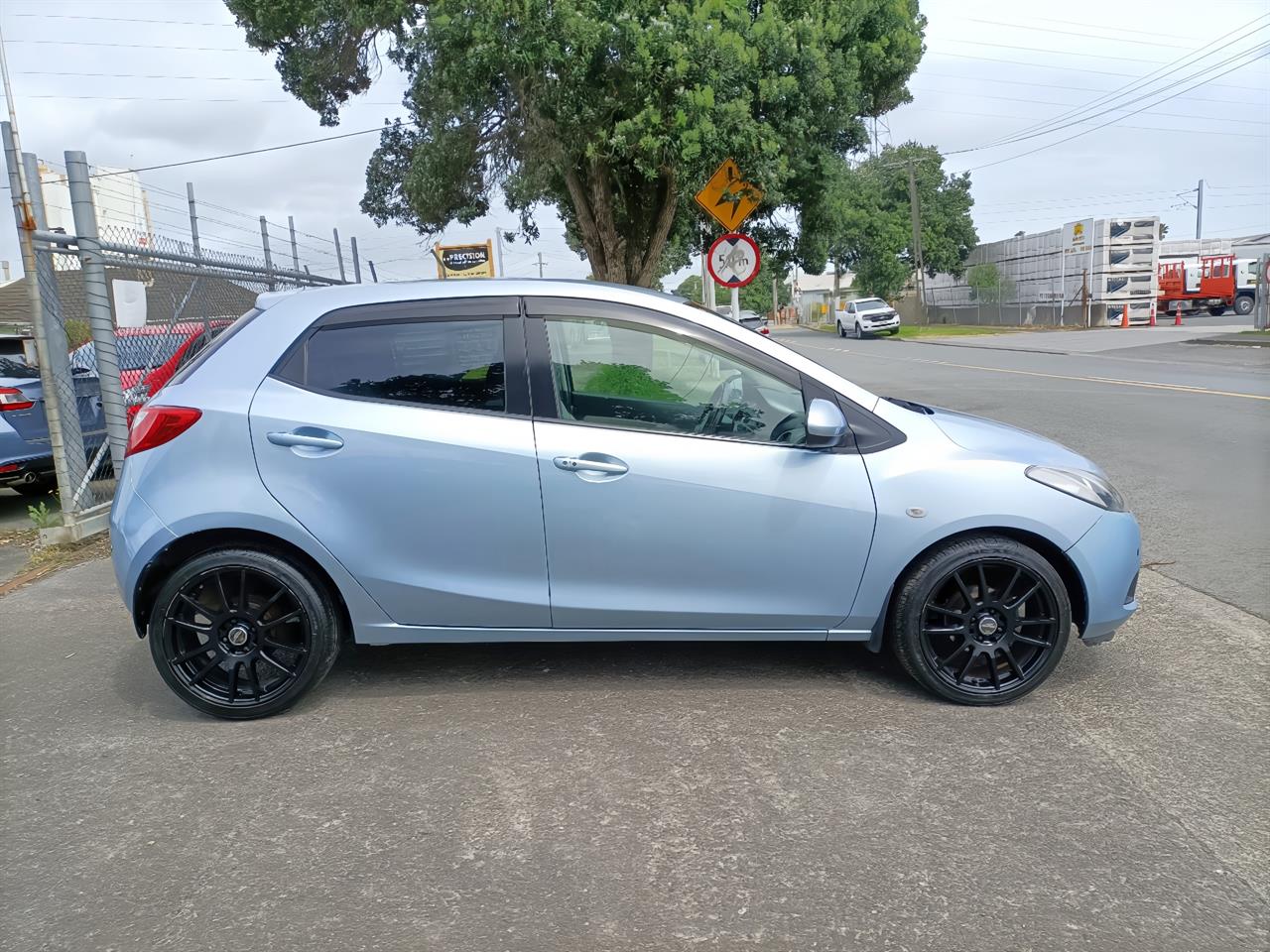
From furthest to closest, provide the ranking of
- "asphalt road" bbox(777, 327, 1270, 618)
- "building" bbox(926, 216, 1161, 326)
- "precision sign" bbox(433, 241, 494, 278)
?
"building" bbox(926, 216, 1161, 326) → "precision sign" bbox(433, 241, 494, 278) → "asphalt road" bbox(777, 327, 1270, 618)

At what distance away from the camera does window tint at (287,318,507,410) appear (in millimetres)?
3842

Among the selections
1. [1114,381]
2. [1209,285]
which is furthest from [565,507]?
[1209,285]

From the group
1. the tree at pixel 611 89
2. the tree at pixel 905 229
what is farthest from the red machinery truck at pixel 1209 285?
the tree at pixel 611 89

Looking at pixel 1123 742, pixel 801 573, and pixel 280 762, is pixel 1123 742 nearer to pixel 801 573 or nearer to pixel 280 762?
pixel 801 573

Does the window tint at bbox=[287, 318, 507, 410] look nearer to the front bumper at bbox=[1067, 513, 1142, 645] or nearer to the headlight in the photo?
the headlight

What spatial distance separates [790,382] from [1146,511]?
4.64 m

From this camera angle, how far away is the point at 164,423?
378 centimetres

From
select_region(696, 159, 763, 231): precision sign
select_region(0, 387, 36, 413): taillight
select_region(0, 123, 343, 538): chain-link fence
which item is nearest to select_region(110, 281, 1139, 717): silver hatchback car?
select_region(0, 123, 343, 538): chain-link fence

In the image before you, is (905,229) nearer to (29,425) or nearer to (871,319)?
(871,319)

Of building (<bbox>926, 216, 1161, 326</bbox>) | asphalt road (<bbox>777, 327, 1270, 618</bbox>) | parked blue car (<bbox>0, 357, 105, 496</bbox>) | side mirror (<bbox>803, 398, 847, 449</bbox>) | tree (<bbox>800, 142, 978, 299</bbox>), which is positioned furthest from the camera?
tree (<bbox>800, 142, 978, 299</bbox>)

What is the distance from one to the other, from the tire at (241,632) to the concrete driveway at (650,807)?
17 cm

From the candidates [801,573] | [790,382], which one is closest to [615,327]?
[790,382]

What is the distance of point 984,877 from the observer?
273cm

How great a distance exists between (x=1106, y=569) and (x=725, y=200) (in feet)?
31.5
